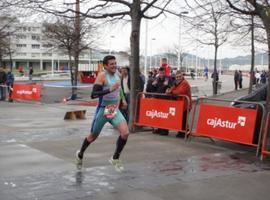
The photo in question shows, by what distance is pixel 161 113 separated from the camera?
12000 millimetres

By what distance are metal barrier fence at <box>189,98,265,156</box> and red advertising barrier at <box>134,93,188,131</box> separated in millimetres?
496

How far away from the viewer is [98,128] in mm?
7887

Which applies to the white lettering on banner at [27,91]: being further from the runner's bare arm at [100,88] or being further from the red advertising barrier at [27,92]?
the runner's bare arm at [100,88]

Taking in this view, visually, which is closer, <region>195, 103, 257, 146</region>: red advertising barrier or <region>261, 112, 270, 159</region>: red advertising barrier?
<region>261, 112, 270, 159</region>: red advertising barrier

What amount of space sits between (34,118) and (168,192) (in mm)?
9968

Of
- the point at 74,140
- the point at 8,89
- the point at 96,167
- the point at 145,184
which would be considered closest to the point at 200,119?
the point at 74,140

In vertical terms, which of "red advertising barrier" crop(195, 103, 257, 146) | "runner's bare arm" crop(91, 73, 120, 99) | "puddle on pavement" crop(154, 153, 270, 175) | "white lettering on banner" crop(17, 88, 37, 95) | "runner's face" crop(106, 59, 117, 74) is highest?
"runner's face" crop(106, 59, 117, 74)

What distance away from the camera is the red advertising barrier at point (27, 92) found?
2461 cm

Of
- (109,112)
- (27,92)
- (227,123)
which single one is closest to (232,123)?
(227,123)

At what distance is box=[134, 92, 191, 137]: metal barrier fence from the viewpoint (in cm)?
1157

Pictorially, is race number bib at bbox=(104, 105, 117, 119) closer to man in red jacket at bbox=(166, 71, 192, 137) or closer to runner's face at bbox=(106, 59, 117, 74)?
runner's face at bbox=(106, 59, 117, 74)

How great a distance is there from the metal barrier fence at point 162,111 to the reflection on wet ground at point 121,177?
2337mm

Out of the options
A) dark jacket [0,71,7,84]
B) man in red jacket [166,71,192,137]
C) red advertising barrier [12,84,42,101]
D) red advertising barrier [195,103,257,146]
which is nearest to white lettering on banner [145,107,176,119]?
man in red jacket [166,71,192,137]

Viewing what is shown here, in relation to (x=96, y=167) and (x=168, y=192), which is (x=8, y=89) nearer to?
(x=96, y=167)
